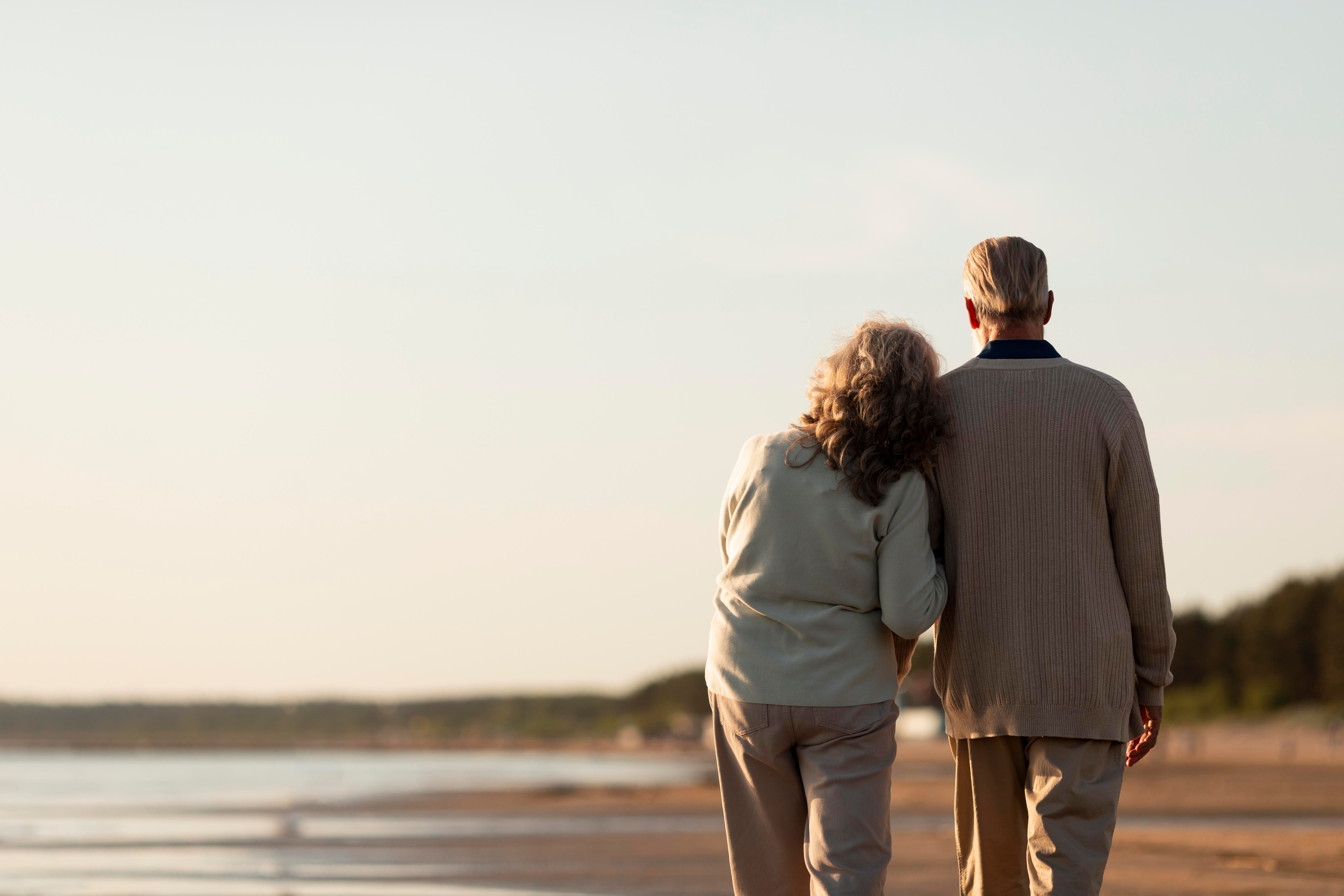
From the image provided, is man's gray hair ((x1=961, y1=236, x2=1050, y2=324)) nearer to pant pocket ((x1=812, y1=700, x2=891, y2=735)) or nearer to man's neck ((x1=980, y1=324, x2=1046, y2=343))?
man's neck ((x1=980, y1=324, x2=1046, y2=343))

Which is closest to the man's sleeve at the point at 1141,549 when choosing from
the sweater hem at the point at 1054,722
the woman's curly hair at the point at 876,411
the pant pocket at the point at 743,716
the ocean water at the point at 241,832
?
the sweater hem at the point at 1054,722

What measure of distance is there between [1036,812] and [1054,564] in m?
0.61

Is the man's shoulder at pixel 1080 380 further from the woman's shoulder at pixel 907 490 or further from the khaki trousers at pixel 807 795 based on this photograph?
the khaki trousers at pixel 807 795

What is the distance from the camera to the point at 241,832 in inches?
474

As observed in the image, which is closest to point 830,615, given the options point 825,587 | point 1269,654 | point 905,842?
point 825,587

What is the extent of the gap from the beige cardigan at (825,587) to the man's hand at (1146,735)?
0.62 meters

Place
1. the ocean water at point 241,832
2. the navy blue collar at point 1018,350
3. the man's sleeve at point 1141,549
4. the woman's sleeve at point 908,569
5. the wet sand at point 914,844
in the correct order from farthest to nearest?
the ocean water at point 241,832 → the wet sand at point 914,844 → the navy blue collar at point 1018,350 → the man's sleeve at point 1141,549 → the woman's sleeve at point 908,569

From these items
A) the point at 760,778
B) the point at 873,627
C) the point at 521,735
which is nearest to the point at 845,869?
the point at 760,778

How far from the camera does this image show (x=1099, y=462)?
302 centimetres

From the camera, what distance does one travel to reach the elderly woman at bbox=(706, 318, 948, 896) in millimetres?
2902

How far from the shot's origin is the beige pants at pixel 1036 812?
2.94 meters

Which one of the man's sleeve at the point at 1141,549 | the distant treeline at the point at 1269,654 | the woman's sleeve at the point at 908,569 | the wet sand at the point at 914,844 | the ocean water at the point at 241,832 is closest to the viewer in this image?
the woman's sleeve at the point at 908,569

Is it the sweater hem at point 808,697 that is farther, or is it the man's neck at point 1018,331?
the man's neck at point 1018,331

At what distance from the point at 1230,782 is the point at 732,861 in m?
19.8
